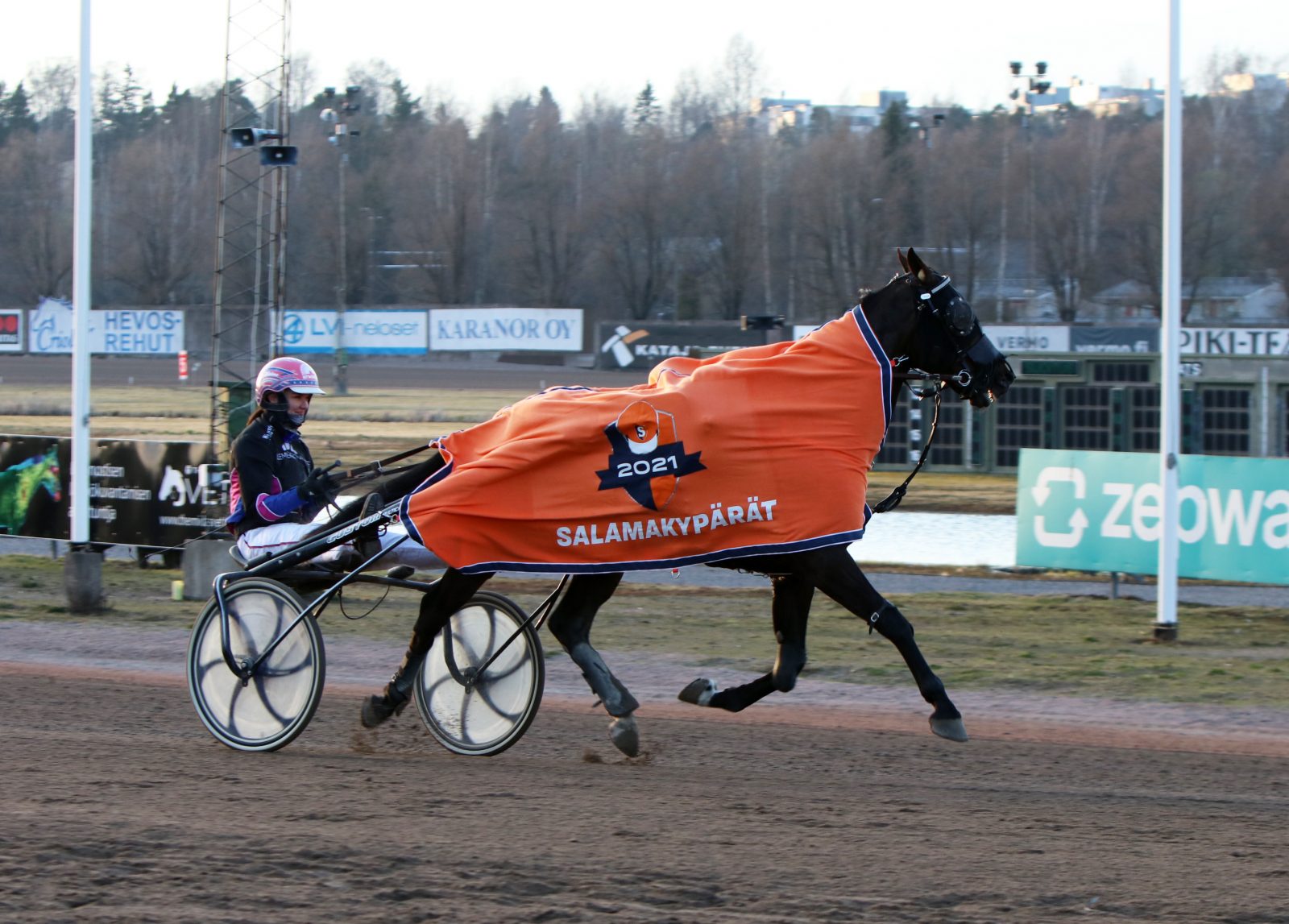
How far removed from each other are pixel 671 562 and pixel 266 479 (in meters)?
1.80

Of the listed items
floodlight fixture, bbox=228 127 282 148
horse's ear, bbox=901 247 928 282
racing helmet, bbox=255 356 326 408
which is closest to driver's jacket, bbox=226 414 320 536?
racing helmet, bbox=255 356 326 408

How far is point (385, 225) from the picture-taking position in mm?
64625

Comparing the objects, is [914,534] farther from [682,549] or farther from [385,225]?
[385,225]

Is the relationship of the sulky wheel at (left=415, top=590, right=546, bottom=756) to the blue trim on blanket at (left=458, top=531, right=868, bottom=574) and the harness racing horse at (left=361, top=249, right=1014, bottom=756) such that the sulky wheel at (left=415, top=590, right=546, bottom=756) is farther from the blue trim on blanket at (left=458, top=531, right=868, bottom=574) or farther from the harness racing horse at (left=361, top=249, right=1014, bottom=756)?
the blue trim on blanket at (left=458, top=531, right=868, bottom=574)

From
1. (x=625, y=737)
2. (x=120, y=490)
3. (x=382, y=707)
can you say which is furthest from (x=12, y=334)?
(x=625, y=737)

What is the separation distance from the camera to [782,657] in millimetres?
6316

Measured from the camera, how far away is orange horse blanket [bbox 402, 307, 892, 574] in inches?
233

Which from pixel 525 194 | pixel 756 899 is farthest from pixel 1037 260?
pixel 756 899

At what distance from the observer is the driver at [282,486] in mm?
6418

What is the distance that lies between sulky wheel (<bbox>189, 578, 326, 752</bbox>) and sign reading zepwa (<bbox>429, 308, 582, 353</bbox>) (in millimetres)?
37902

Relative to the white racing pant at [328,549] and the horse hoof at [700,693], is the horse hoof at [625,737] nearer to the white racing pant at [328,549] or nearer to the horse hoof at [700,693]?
the horse hoof at [700,693]

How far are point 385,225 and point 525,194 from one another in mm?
6448

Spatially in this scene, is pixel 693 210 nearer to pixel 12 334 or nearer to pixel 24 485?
pixel 12 334

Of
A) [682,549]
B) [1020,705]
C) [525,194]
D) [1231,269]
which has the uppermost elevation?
[525,194]
